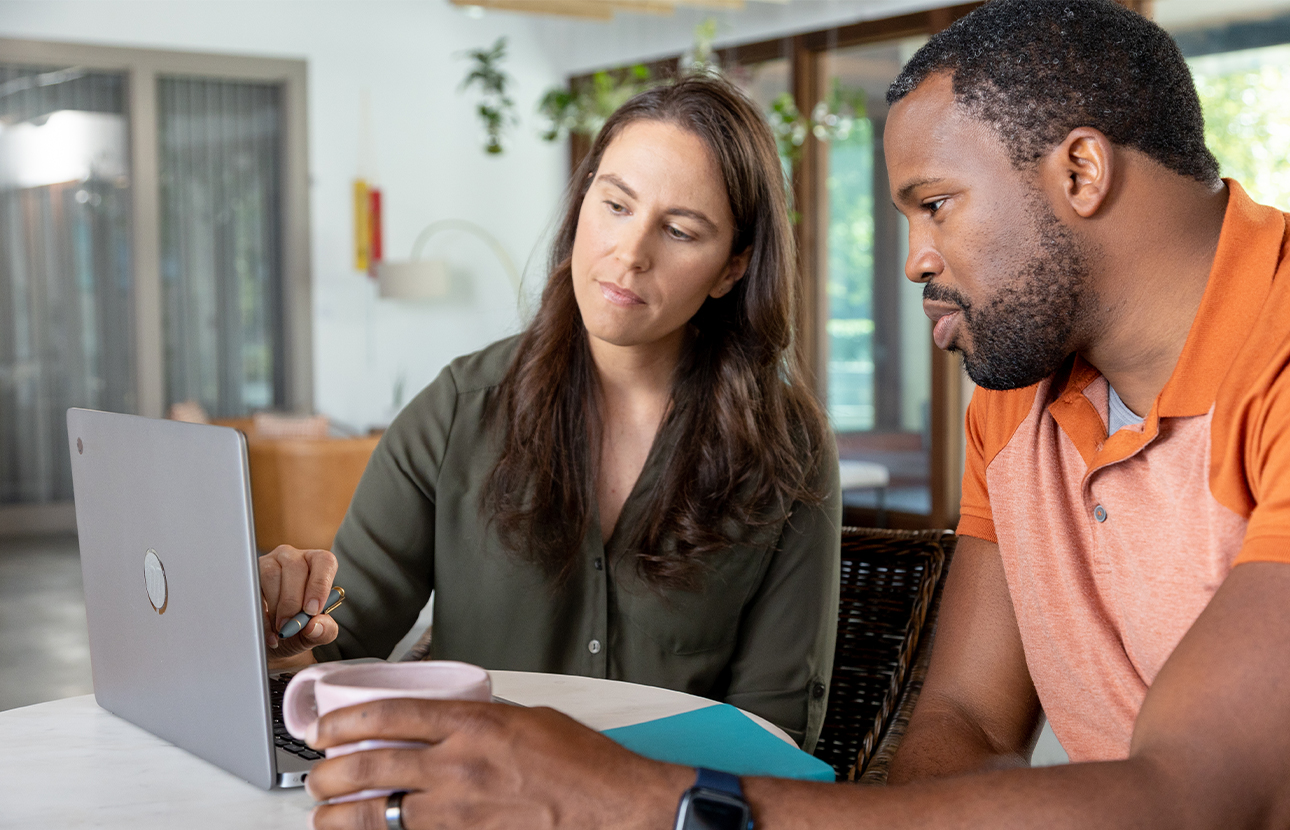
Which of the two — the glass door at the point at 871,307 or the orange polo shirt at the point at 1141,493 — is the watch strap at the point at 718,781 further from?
the glass door at the point at 871,307

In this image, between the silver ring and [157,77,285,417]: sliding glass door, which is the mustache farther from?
[157,77,285,417]: sliding glass door

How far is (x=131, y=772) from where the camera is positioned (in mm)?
1117

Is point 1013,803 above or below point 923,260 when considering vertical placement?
below

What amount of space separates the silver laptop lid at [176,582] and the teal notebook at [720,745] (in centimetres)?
36

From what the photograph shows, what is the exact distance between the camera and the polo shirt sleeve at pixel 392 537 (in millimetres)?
1769

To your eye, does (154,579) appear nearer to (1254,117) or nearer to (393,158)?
(1254,117)

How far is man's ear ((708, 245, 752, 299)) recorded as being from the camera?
200 centimetres

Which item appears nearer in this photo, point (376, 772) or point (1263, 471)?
point (376, 772)

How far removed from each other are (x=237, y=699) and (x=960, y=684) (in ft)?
2.84

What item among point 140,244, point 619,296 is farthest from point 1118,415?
point 140,244

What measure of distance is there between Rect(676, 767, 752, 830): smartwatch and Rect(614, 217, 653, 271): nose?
3.46 ft

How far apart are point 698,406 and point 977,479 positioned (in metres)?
0.58

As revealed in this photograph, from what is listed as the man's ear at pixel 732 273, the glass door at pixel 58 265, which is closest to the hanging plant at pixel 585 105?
the glass door at pixel 58 265

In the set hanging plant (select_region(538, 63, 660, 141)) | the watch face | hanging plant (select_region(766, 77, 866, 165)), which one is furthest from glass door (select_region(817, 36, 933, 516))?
the watch face
